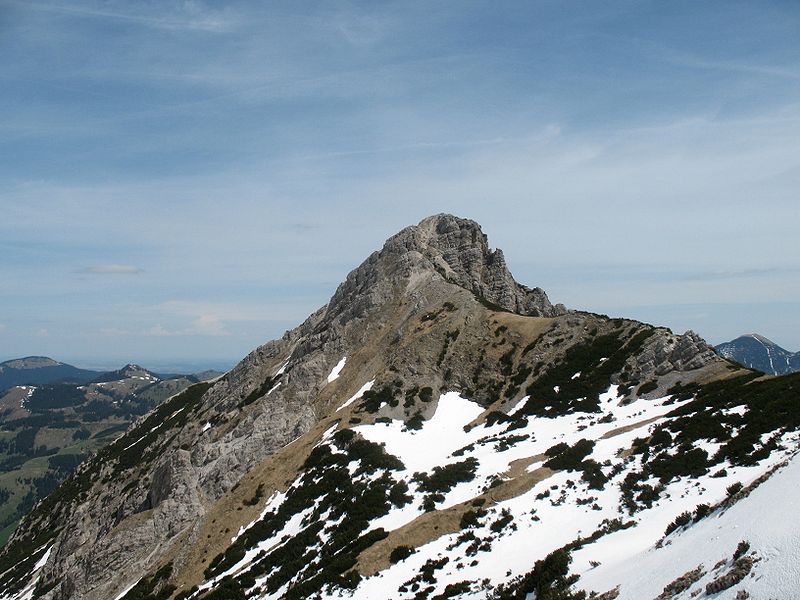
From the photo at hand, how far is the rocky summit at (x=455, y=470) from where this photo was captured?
23422mm

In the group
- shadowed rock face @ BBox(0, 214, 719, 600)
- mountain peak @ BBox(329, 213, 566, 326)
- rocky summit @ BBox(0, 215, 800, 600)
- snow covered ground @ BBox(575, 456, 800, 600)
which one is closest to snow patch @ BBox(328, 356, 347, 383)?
rocky summit @ BBox(0, 215, 800, 600)

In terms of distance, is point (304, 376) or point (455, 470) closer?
point (455, 470)

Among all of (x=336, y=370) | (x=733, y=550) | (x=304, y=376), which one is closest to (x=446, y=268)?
(x=336, y=370)

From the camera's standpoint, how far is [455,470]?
46594 mm

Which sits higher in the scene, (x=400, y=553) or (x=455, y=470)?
(x=455, y=470)

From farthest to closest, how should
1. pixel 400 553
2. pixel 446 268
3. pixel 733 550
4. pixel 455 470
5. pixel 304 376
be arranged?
pixel 446 268
pixel 304 376
pixel 455 470
pixel 400 553
pixel 733 550

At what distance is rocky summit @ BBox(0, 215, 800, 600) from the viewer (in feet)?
76.8

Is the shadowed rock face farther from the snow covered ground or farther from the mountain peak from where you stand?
the snow covered ground

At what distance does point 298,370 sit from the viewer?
78812 millimetres

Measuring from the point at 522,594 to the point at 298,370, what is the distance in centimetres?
5931

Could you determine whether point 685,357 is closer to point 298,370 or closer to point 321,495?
point 321,495

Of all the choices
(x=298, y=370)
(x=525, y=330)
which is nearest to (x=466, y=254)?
(x=525, y=330)

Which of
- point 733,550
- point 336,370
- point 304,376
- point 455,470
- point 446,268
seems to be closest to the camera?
point 733,550

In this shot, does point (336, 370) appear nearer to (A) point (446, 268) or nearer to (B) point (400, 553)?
→ (A) point (446, 268)
